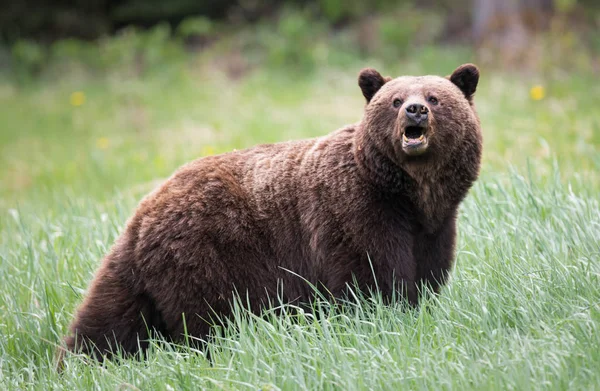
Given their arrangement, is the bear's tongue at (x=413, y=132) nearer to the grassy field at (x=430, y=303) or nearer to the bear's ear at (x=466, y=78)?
the bear's ear at (x=466, y=78)

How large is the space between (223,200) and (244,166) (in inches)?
13.1

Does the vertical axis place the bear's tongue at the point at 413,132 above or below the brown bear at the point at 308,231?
above

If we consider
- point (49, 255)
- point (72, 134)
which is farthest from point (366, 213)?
point (72, 134)

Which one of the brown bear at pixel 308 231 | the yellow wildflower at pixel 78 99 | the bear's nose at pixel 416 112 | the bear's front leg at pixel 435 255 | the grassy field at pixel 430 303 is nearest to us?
the grassy field at pixel 430 303

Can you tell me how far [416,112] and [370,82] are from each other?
61cm

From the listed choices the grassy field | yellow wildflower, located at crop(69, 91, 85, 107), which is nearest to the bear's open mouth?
the grassy field

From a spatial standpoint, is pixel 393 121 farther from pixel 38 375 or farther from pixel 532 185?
pixel 38 375

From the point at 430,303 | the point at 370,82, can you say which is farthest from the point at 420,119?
the point at 430,303

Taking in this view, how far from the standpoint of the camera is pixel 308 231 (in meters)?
4.05

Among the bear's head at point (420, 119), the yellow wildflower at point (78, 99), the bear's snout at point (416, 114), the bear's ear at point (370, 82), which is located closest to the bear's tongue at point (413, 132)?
the bear's head at point (420, 119)

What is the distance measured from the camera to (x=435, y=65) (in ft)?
40.5

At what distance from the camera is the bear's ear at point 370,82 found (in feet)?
13.8

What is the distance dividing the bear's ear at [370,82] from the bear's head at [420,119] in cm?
12

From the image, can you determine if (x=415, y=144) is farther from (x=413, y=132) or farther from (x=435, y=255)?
(x=435, y=255)
